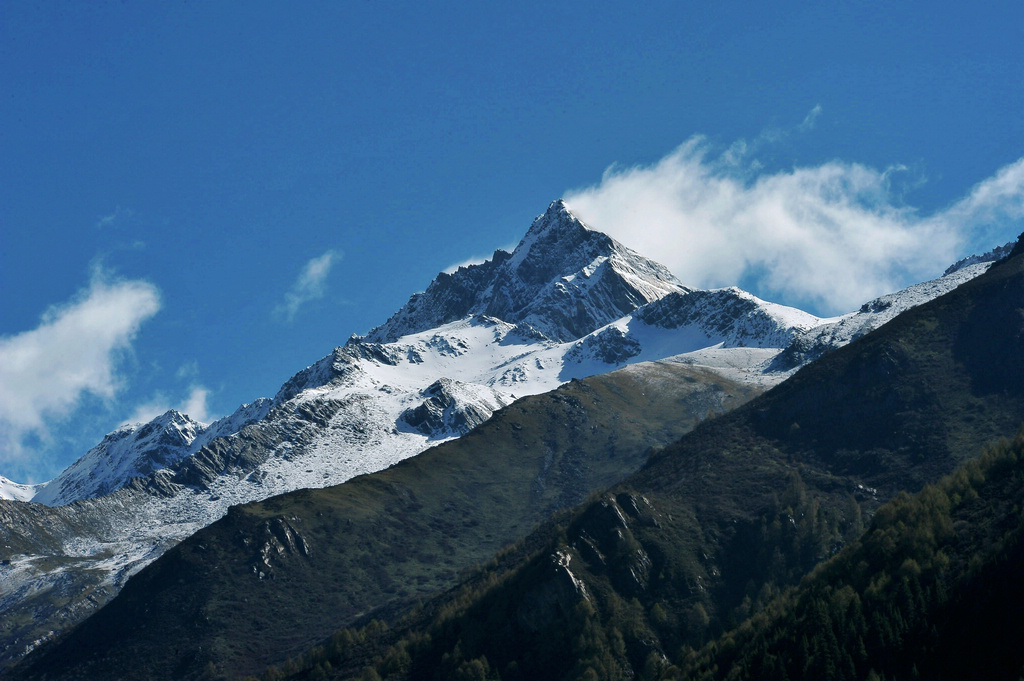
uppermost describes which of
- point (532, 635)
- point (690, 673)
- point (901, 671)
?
point (532, 635)

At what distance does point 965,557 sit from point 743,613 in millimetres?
48492

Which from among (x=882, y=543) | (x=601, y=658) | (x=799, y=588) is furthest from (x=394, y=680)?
(x=882, y=543)

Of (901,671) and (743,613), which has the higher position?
(743,613)

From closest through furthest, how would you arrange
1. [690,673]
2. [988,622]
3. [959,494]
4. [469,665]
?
1. [988,622]
2. [690,673]
3. [959,494]
4. [469,665]

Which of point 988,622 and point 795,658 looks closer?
point 988,622

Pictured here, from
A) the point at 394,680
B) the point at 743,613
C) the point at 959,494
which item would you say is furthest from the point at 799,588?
the point at 394,680

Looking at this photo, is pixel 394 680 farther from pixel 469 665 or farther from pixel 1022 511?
pixel 1022 511

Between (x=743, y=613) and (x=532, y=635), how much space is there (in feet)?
130

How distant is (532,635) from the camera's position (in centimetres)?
19962

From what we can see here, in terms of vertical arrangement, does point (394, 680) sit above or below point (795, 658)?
above

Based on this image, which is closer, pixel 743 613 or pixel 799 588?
pixel 799 588

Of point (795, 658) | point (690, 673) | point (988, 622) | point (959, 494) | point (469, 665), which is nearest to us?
point (988, 622)

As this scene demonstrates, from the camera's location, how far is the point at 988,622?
472ft

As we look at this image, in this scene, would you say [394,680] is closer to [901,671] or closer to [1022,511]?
[901,671]
